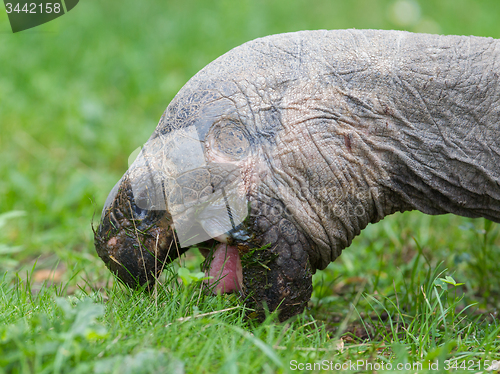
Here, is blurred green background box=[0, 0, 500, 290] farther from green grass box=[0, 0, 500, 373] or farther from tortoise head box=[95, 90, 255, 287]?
tortoise head box=[95, 90, 255, 287]

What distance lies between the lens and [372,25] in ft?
29.9

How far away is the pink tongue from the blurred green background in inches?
31.7

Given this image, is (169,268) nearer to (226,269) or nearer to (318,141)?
(226,269)

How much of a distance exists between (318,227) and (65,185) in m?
3.46

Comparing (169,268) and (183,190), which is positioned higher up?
(183,190)

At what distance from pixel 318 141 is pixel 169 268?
1021 millimetres

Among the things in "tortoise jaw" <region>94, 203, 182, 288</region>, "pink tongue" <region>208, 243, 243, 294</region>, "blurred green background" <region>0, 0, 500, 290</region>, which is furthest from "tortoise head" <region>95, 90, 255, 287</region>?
"blurred green background" <region>0, 0, 500, 290</region>

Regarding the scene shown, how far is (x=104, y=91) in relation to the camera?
23.2 feet

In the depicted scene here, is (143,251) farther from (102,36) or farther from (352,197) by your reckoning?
(102,36)

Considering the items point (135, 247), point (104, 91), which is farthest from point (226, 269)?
point (104, 91)

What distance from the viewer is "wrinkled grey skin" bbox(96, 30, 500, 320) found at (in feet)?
8.34

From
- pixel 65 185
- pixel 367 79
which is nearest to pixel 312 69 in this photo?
pixel 367 79

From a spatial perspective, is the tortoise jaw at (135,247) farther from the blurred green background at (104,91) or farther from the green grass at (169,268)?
the blurred green background at (104,91)

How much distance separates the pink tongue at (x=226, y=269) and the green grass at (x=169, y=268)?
115 millimetres
